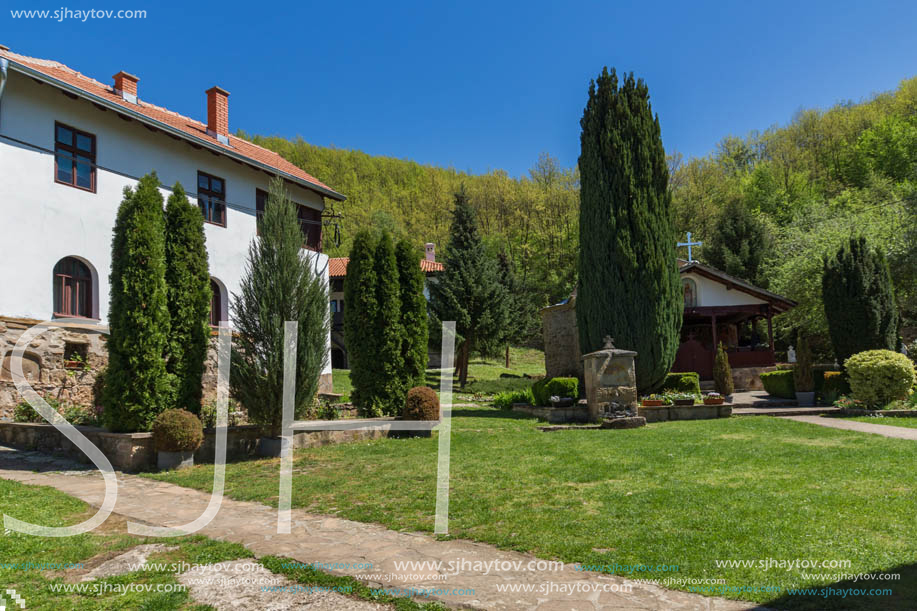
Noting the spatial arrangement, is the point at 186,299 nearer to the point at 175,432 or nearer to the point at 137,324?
the point at 137,324

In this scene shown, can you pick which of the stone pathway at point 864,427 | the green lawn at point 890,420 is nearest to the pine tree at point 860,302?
the green lawn at point 890,420

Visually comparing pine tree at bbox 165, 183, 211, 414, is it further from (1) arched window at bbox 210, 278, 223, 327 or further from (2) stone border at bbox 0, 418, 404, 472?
(1) arched window at bbox 210, 278, 223, 327

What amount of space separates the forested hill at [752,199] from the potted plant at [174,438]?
72.6ft

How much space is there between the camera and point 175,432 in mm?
8234

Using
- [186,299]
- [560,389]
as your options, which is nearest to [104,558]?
[186,299]

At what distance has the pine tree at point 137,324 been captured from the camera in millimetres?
8609

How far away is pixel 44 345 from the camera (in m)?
11.7

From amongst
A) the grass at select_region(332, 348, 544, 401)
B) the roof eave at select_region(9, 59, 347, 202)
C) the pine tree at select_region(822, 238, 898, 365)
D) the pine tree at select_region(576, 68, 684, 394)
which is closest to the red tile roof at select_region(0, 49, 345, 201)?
the roof eave at select_region(9, 59, 347, 202)

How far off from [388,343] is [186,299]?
418 centimetres

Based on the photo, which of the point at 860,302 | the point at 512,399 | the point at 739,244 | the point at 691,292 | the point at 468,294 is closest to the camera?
the point at 860,302

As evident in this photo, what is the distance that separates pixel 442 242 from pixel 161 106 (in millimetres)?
29364

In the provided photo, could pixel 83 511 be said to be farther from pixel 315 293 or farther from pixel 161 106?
pixel 161 106

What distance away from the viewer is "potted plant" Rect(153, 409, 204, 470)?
8.23 meters

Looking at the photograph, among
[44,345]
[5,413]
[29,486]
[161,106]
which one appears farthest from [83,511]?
[161,106]
